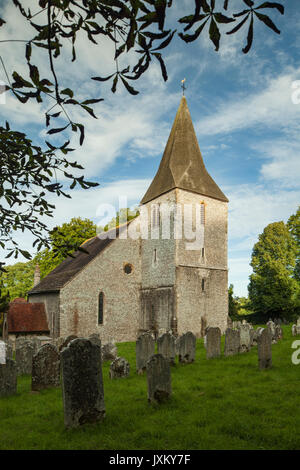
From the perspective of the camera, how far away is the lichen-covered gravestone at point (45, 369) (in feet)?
26.7

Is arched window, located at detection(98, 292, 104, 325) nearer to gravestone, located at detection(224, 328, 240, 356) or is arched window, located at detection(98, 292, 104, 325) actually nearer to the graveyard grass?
gravestone, located at detection(224, 328, 240, 356)

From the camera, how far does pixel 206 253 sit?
960 inches

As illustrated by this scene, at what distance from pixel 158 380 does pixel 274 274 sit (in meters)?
27.8

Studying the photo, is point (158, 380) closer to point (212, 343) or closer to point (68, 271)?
point (212, 343)

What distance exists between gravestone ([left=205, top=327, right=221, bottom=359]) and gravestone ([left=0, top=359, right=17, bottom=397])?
20.1 ft

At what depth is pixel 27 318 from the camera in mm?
22016

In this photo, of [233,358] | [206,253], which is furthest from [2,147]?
[206,253]

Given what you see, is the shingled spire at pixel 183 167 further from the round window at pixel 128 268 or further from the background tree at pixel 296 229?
the background tree at pixel 296 229

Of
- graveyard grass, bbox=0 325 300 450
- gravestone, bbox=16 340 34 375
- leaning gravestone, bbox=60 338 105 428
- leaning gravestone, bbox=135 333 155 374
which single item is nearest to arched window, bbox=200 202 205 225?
leaning gravestone, bbox=135 333 155 374

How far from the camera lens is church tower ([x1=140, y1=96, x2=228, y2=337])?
73.7ft

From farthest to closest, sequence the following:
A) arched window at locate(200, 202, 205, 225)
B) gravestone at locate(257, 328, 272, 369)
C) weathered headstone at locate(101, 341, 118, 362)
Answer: arched window at locate(200, 202, 205, 225) → weathered headstone at locate(101, 341, 118, 362) → gravestone at locate(257, 328, 272, 369)

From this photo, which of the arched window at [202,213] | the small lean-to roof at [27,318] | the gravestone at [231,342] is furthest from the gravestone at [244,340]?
the small lean-to roof at [27,318]

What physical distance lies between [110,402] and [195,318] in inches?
647
